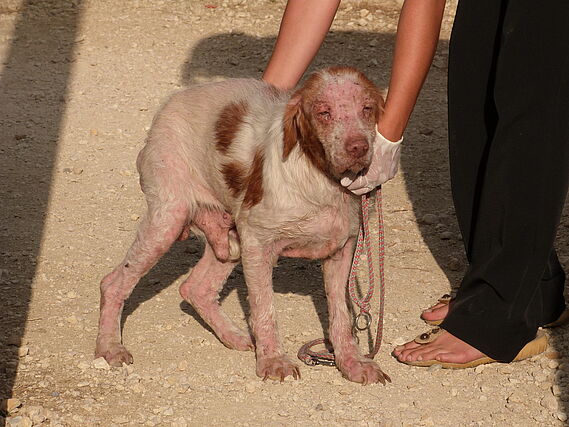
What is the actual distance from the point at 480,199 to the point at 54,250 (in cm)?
258

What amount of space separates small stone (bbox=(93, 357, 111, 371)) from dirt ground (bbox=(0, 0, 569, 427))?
12 mm

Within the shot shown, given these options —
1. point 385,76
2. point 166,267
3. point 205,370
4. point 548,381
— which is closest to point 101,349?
point 205,370

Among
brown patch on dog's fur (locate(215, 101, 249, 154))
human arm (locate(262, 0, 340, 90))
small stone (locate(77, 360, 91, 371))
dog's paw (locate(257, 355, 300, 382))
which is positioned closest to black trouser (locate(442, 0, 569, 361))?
human arm (locate(262, 0, 340, 90))

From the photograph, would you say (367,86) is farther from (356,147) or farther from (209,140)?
(209,140)

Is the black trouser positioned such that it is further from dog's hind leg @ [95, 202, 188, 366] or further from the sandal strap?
dog's hind leg @ [95, 202, 188, 366]

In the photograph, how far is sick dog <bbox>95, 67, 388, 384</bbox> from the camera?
4020 mm

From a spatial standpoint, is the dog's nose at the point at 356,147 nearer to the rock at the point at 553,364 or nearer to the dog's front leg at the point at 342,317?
the dog's front leg at the point at 342,317

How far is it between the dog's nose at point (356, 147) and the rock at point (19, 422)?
1.68 m

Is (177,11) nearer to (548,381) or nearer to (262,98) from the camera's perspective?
(262,98)

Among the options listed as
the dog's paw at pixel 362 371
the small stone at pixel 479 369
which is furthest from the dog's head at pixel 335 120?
the small stone at pixel 479 369

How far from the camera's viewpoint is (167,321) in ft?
16.3

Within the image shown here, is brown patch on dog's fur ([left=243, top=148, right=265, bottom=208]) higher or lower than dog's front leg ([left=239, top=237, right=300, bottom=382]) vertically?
higher

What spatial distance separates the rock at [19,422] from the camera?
394 cm

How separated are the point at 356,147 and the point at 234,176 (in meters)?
0.74
